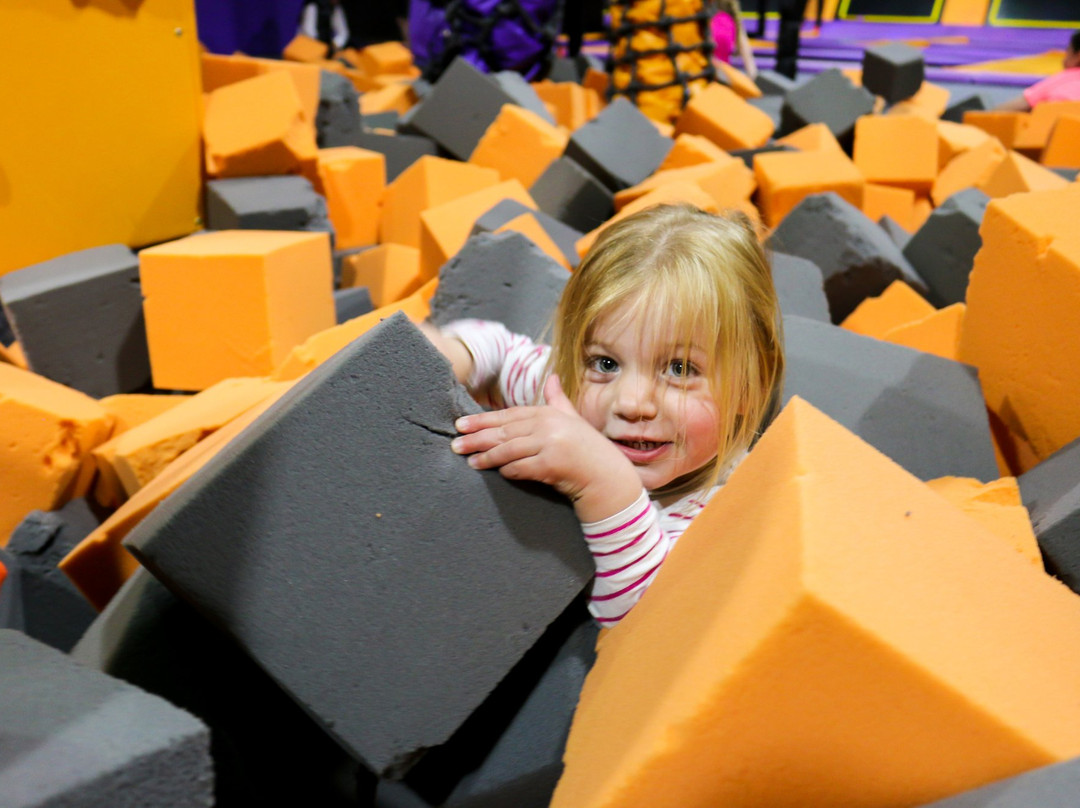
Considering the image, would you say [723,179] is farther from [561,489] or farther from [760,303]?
[561,489]

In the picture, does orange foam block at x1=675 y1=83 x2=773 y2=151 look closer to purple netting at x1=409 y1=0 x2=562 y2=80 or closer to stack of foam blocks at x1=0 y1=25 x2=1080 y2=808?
purple netting at x1=409 y1=0 x2=562 y2=80

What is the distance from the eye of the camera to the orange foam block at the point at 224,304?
5.01 feet

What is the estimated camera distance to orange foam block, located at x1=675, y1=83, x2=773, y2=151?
3.08 metres

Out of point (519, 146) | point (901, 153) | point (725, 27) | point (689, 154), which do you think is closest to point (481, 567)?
point (689, 154)

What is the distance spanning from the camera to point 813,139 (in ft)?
9.59

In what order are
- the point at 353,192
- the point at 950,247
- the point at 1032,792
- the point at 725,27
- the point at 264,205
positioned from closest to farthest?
the point at 1032,792 → the point at 950,247 → the point at 264,205 → the point at 353,192 → the point at 725,27

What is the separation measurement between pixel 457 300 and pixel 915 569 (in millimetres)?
961

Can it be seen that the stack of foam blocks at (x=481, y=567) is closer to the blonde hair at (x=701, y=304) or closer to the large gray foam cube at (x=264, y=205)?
the blonde hair at (x=701, y=304)

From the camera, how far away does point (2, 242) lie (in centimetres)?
168

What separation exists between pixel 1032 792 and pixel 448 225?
1.56 m

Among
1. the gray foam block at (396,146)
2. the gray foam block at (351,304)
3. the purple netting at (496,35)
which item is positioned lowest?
the gray foam block at (351,304)

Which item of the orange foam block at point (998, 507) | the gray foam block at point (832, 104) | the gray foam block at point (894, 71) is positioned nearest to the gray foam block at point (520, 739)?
the orange foam block at point (998, 507)

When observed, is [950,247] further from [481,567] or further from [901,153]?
[481,567]

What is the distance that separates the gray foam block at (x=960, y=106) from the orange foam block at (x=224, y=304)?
3523 millimetres
